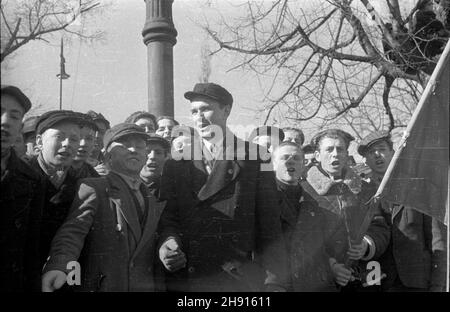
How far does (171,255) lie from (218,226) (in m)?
0.31

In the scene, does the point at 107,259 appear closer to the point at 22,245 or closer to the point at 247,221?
the point at 22,245

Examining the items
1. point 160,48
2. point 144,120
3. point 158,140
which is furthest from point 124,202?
point 160,48

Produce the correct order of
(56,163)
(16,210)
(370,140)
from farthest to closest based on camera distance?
(370,140)
(56,163)
(16,210)

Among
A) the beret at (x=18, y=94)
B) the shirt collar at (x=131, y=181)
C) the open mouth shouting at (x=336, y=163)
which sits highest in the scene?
A: the beret at (x=18, y=94)

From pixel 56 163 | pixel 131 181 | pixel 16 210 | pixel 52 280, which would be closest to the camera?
pixel 16 210

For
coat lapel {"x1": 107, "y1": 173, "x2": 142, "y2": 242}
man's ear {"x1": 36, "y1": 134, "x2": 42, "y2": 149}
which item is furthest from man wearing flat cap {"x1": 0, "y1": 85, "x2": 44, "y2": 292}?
coat lapel {"x1": 107, "y1": 173, "x2": 142, "y2": 242}

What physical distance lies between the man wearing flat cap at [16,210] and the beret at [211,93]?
0.95 m

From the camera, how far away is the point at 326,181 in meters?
3.58

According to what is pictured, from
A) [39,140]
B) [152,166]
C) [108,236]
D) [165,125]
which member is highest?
[165,125]

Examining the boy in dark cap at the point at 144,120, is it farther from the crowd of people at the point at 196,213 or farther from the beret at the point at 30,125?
the beret at the point at 30,125

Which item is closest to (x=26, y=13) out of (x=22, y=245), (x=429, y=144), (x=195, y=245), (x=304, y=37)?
(x=22, y=245)

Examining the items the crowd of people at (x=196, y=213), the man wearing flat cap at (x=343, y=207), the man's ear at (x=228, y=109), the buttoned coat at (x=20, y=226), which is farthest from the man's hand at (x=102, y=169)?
the man wearing flat cap at (x=343, y=207)

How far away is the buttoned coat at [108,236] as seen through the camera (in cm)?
293

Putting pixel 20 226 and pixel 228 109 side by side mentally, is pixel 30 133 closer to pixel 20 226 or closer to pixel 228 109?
pixel 20 226
